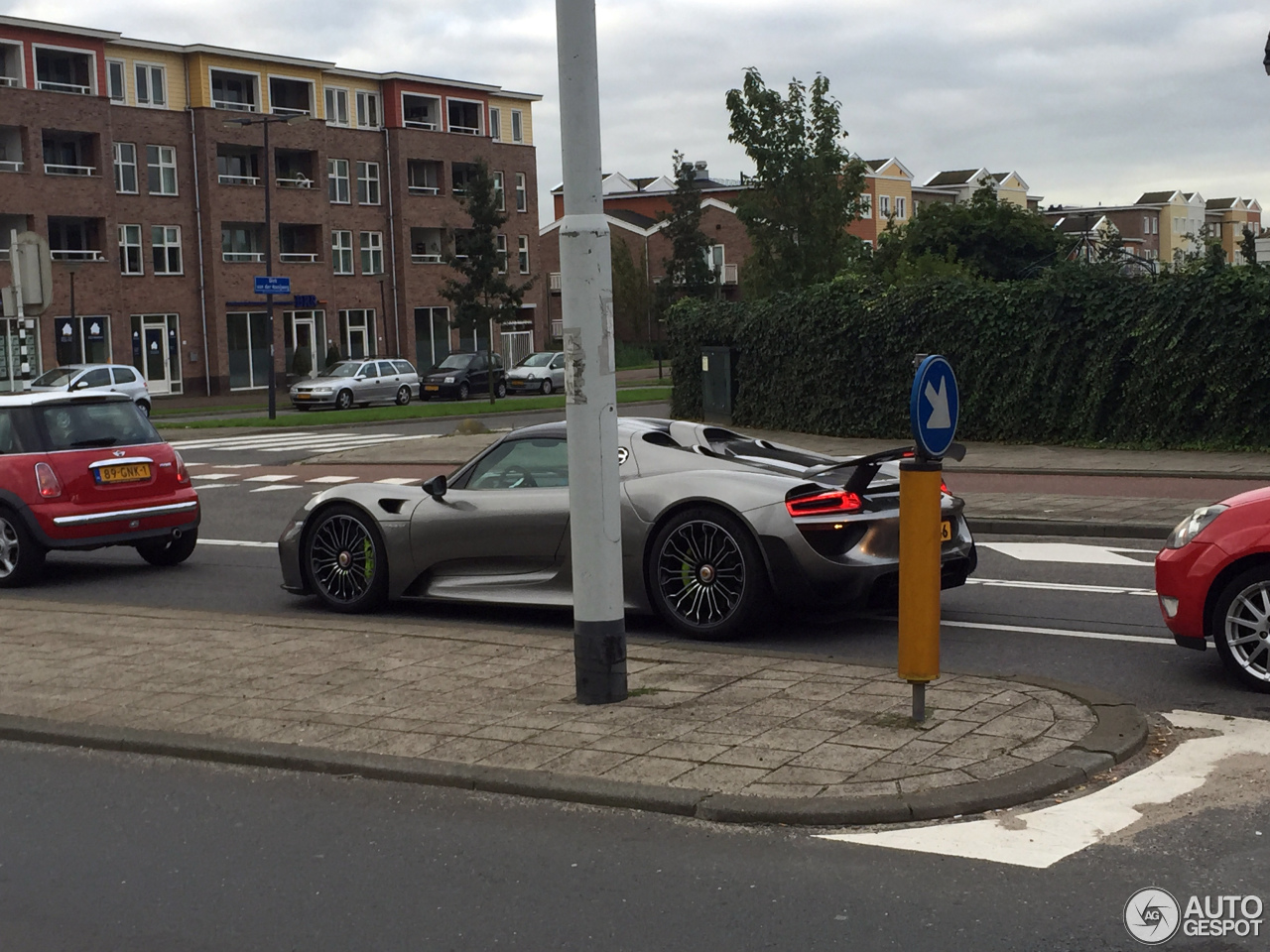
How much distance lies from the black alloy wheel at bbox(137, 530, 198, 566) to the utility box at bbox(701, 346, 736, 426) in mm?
16031

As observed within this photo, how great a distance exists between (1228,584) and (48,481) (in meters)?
9.18

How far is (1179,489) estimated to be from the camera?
16.4 meters

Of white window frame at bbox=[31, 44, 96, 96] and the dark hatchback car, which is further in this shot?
white window frame at bbox=[31, 44, 96, 96]

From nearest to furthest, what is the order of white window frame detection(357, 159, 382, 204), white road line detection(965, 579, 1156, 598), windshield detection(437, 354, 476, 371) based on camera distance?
white road line detection(965, 579, 1156, 598) → windshield detection(437, 354, 476, 371) → white window frame detection(357, 159, 382, 204)

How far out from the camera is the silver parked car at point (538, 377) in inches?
2103

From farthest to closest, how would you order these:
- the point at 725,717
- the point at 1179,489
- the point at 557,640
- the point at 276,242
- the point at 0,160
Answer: the point at 276,242, the point at 0,160, the point at 1179,489, the point at 557,640, the point at 725,717

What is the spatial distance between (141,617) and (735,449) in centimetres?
401

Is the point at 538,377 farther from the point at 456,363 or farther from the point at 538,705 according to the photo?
the point at 538,705

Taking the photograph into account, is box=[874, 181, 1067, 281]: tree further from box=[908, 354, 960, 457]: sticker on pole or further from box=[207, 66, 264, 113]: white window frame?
box=[908, 354, 960, 457]: sticker on pole

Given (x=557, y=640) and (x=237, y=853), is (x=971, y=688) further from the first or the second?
(x=237, y=853)

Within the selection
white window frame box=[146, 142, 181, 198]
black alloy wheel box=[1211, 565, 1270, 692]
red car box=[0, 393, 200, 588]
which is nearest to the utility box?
red car box=[0, 393, 200, 588]

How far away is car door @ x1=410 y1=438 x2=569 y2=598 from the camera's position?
9250 millimetres

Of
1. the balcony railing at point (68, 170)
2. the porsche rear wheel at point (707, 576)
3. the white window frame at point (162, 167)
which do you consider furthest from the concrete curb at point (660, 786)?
the white window frame at point (162, 167)

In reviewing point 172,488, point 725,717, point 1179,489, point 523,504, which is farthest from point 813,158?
point 725,717
